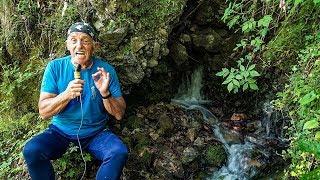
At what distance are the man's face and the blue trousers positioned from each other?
2.81ft

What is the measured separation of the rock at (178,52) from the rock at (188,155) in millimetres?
1407

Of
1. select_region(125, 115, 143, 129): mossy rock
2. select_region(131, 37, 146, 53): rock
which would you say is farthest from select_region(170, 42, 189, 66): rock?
select_region(125, 115, 143, 129): mossy rock

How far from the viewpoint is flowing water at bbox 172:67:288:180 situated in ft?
17.0

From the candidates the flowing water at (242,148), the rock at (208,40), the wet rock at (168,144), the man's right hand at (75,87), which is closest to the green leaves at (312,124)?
Result: the flowing water at (242,148)

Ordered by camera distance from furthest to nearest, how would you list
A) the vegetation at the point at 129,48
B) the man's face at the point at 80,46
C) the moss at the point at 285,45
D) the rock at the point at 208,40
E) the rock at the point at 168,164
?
1. the rock at the point at 208,40
2. the moss at the point at 285,45
3. the rock at the point at 168,164
4. the vegetation at the point at 129,48
5. the man's face at the point at 80,46

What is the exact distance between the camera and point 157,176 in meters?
4.94

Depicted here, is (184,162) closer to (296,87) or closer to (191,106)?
(191,106)

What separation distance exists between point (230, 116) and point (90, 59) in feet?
8.33

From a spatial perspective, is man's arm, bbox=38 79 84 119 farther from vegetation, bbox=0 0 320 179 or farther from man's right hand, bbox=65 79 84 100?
vegetation, bbox=0 0 320 179

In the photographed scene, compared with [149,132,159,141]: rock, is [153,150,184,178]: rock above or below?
below

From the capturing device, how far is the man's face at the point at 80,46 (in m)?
4.32

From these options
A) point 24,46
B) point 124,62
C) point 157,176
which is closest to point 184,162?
point 157,176

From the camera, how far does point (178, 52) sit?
233 inches

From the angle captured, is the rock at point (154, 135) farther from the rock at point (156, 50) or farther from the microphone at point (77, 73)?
Answer: the microphone at point (77, 73)
